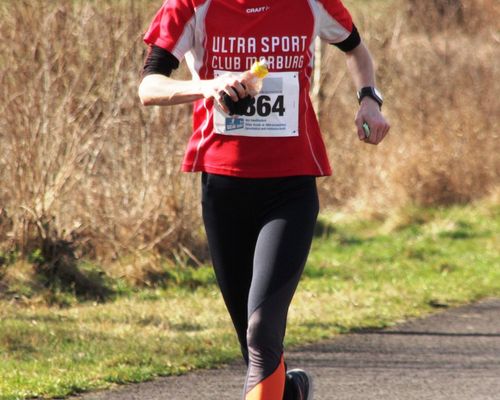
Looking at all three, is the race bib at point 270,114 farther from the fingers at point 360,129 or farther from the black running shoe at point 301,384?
the black running shoe at point 301,384

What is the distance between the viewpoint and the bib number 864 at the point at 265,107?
454cm

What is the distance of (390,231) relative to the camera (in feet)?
44.5

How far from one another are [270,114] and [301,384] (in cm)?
101

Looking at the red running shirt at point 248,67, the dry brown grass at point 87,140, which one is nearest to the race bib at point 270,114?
the red running shirt at point 248,67

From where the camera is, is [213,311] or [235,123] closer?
[235,123]

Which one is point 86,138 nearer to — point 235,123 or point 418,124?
point 235,123

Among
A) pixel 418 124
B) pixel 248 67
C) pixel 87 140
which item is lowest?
pixel 418 124

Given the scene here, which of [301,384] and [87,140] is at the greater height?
[87,140]

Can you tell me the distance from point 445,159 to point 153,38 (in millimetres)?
10324

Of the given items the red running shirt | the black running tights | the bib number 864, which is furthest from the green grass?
the bib number 864

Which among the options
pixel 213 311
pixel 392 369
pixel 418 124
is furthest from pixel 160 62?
pixel 418 124

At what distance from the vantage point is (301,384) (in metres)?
4.81

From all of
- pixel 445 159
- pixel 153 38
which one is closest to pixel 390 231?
pixel 445 159

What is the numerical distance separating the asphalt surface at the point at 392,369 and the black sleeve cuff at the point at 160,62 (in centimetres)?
198
